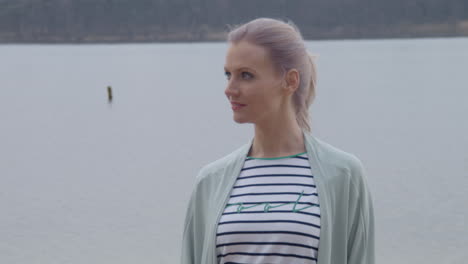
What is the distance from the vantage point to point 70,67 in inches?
2484

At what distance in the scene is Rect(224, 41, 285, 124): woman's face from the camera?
6.34ft

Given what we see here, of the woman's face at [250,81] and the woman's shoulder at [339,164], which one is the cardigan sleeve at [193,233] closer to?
the woman's face at [250,81]

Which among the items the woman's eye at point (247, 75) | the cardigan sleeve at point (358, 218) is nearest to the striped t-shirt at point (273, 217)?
the cardigan sleeve at point (358, 218)

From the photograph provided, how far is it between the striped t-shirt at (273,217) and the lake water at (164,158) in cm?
713

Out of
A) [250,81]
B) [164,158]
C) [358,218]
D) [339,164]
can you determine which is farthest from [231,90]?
[164,158]

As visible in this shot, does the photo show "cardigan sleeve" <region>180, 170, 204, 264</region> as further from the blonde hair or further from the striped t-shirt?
the blonde hair

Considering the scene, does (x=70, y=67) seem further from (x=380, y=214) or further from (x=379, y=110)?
(x=380, y=214)

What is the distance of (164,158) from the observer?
728 inches

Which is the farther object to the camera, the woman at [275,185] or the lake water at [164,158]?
the lake water at [164,158]

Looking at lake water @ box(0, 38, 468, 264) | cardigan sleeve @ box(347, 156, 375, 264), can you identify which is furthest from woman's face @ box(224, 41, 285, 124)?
lake water @ box(0, 38, 468, 264)

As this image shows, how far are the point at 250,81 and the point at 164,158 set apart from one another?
54.6 ft

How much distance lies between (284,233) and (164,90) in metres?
40.6

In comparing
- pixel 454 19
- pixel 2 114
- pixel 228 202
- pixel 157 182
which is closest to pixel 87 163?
pixel 157 182

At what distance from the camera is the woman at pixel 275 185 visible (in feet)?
6.09
